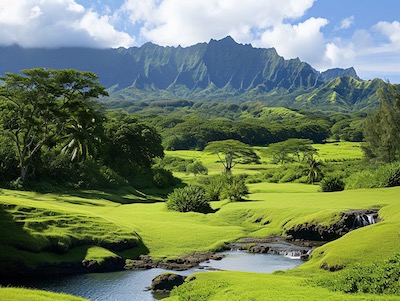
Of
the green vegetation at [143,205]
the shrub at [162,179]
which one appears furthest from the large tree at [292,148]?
the shrub at [162,179]

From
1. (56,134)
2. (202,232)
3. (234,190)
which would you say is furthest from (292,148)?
(202,232)

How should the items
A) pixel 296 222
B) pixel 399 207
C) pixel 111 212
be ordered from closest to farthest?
1. pixel 399 207
2. pixel 296 222
3. pixel 111 212

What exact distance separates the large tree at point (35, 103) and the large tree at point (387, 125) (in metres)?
47.6

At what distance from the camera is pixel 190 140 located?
593 ft

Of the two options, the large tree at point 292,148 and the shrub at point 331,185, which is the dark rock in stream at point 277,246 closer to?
the shrub at point 331,185

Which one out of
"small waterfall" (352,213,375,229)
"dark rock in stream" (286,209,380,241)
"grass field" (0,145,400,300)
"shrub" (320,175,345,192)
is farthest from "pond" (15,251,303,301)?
"shrub" (320,175,345,192)

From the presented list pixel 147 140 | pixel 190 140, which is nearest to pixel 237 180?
pixel 147 140

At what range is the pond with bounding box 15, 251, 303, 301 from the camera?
2277 cm

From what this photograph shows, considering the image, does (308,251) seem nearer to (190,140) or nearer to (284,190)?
(284,190)

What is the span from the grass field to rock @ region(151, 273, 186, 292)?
7.76 feet

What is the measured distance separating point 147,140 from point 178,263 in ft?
159

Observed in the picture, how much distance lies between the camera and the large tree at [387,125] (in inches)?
2960

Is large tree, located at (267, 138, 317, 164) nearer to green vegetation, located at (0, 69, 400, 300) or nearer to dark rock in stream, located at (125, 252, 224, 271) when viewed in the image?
green vegetation, located at (0, 69, 400, 300)

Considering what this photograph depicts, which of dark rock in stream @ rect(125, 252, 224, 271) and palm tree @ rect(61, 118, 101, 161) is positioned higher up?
palm tree @ rect(61, 118, 101, 161)
